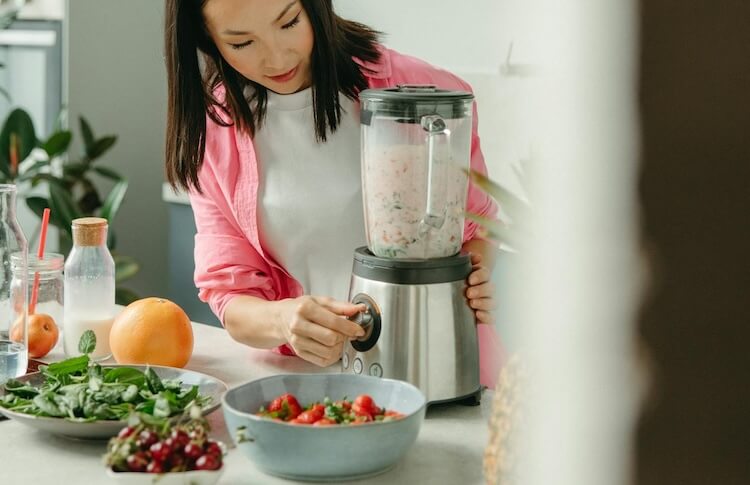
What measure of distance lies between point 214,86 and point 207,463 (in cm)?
94

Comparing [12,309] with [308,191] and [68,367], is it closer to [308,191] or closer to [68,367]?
[68,367]

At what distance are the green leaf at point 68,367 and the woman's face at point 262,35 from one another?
0.56 meters

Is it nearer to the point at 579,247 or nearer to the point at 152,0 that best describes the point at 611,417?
the point at 579,247

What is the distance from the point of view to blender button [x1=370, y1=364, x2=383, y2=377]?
1.25 m

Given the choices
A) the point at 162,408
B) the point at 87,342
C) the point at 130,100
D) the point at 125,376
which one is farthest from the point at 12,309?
the point at 130,100

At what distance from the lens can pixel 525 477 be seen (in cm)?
15

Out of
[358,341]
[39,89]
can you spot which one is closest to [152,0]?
[39,89]

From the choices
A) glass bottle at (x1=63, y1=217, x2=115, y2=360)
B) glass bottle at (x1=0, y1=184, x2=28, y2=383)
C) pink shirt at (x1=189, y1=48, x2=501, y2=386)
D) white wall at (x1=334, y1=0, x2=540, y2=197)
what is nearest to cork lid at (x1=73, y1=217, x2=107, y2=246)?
glass bottle at (x1=63, y1=217, x2=115, y2=360)

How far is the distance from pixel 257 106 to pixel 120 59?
6.87 ft

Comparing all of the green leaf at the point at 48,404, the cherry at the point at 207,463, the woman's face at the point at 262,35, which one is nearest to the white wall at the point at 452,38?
the woman's face at the point at 262,35

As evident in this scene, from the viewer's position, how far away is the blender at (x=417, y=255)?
4.06ft

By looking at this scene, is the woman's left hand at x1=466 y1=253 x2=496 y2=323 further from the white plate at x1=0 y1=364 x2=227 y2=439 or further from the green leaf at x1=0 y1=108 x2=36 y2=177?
the green leaf at x1=0 y1=108 x2=36 y2=177

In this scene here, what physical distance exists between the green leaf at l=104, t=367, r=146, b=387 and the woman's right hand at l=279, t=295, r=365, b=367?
215mm

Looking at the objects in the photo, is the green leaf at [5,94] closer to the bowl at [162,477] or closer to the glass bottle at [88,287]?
the glass bottle at [88,287]
